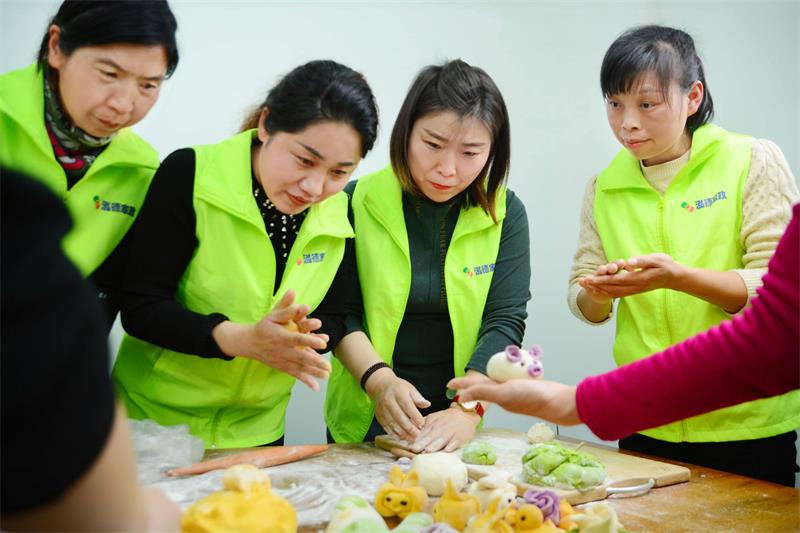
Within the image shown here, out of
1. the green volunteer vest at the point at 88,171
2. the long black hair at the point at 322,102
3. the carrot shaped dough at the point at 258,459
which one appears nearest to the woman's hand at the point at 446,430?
the carrot shaped dough at the point at 258,459

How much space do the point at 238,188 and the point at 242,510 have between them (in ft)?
2.69

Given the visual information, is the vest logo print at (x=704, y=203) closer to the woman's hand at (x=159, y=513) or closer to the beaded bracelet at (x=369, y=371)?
the beaded bracelet at (x=369, y=371)

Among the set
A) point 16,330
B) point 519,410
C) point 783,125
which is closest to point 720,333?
point 519,410

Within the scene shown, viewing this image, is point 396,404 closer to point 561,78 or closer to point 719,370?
point 719,370

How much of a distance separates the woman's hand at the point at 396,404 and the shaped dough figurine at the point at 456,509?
0.47 meters

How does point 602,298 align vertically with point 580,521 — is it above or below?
above

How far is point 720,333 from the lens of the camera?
109cm

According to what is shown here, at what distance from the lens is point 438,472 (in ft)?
5.02

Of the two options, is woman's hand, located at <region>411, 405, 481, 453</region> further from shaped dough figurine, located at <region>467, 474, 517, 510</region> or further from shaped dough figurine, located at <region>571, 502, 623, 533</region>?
shaped dough figurine, located at <region>571, 502, 623, 533</region>

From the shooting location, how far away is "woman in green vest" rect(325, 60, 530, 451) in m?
1.93

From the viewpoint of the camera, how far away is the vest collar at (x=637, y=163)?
1992 millimetres

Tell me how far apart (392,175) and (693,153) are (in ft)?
2.75

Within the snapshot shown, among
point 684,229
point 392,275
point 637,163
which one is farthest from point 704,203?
point 392,275

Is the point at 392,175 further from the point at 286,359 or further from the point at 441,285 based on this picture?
the point at 286,359
